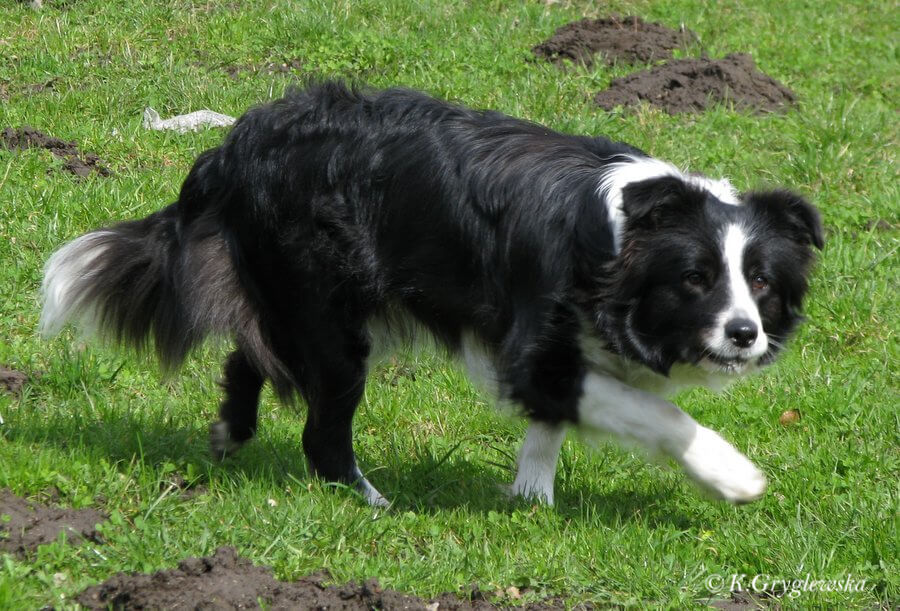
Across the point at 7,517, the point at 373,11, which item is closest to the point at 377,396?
the point at 7,517

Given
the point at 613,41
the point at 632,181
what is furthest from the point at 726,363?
the point at 613,41

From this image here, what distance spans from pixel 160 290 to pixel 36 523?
120 centimetres

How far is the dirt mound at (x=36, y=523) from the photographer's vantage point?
357 cm

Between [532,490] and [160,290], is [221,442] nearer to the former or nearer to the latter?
[160,290]

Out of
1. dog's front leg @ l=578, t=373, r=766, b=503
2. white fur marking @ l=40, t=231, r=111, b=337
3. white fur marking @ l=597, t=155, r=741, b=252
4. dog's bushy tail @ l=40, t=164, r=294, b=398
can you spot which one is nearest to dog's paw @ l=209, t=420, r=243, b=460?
dog's bushy tail @ l=40, t=164, r=294, b=398

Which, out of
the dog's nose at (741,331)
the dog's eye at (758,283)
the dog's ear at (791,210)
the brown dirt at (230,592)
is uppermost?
the dog's ear at (791,210)

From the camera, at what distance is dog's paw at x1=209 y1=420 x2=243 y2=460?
467 centimetres

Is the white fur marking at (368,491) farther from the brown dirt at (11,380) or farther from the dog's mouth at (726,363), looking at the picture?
the brown dirt at (11,380)

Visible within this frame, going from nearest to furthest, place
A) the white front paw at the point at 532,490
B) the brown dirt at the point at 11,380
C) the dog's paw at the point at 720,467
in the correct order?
the dog's paw at the point at 720,467 < the white front paw at the point at 532,490 < the brown dirt at the point at 11,380

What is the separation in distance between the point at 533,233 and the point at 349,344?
2.98ft

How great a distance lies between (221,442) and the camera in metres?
4.68

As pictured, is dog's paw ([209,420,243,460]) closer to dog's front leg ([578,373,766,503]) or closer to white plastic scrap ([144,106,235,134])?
dog's front leg ([578,373,766,503])

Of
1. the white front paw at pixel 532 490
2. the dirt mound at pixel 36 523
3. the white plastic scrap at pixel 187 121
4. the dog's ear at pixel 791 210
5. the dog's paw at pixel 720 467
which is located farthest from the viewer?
the white plastic scrap at pixel 187 121

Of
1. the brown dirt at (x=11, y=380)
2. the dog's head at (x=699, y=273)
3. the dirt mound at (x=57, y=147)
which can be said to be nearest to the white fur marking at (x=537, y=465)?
the dog's head at (x=699, y=273)
